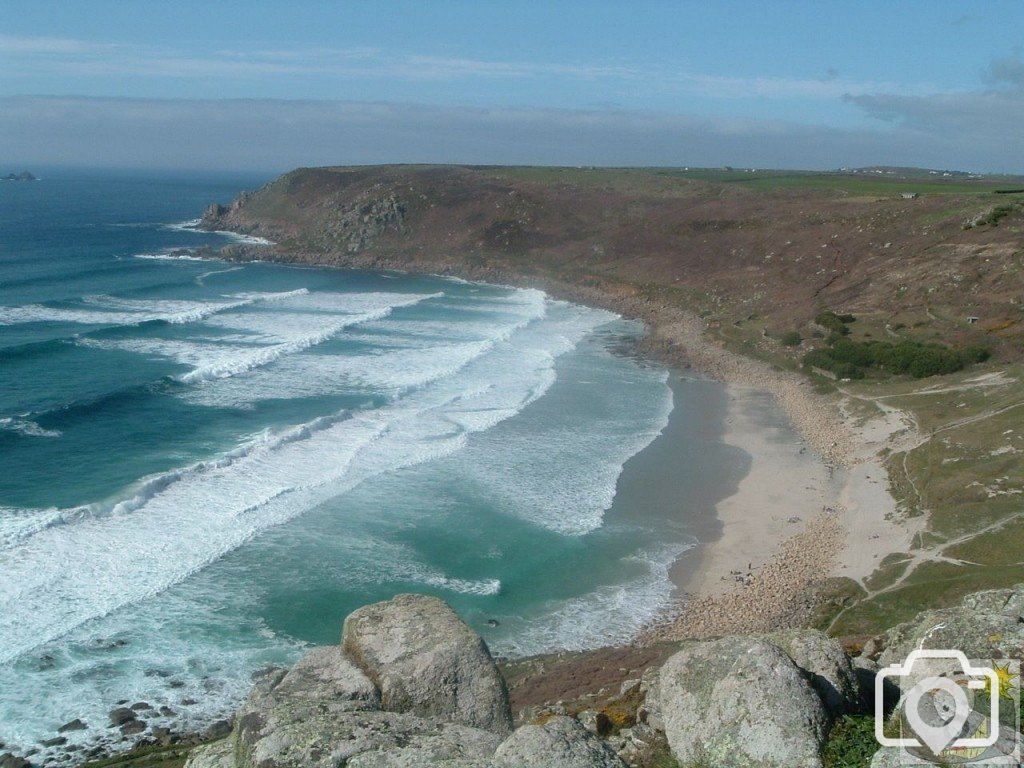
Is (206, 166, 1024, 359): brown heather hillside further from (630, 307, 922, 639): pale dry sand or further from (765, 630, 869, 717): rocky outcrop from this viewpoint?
(765, 630, 869, 717): rocky outcrop

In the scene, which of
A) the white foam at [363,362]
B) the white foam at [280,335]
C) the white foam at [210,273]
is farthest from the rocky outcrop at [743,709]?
the white foam at [210,273]

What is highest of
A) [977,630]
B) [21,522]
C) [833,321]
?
[833,321]

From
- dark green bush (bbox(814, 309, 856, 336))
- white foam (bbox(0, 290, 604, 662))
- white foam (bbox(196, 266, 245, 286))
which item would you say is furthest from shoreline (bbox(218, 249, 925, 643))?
white foam (bbox(196, 266, 245, 286))

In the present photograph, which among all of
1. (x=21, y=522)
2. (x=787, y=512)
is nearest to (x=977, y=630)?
(x=787, y=512)

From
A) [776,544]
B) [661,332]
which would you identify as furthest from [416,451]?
[661,332]

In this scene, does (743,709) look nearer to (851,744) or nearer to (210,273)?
(851,744)

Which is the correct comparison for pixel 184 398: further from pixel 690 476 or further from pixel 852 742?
pixel 852 742

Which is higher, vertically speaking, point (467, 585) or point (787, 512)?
point (787, 512)

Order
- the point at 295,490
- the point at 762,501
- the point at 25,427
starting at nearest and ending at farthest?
the point at 295,490 → the point at 762,501 → the point at 25,427
